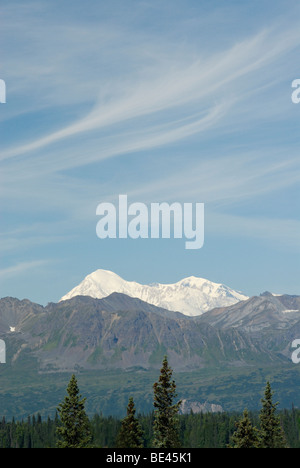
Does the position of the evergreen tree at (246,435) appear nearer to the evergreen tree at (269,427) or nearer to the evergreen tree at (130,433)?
the evergreen tree at (269,427)

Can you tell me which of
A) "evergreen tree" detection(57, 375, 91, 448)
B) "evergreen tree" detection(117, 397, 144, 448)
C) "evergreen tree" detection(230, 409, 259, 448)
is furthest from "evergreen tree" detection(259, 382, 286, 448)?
"evergreen tree" detection(57, 375, 91, 448)

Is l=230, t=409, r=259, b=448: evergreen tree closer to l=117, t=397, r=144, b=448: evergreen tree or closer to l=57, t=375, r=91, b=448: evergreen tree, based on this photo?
l=117, t=397, r=144, b=448: evergreen tree

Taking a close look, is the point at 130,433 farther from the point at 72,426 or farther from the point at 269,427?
the point at 269,427

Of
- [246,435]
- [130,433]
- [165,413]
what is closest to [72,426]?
[130,433]

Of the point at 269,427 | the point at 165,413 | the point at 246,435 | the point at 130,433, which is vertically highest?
the point at 165,413

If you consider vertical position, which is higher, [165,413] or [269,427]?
[165,413]

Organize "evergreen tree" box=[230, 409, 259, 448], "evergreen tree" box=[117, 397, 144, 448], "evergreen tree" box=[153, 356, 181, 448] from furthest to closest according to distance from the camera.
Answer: "evergreen tree" box=[230, 409, 259, 448] → "evergreen tree" box=[153, 356, 181, 448] → "evergreen tree" box=[117, 397, 144, 448]

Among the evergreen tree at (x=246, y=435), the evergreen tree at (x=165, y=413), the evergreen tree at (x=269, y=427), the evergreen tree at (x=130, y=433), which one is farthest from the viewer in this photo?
the evergreen tree at (x=269, y=427)

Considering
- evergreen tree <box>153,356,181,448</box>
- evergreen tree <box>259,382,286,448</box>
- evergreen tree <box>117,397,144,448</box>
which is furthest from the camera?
evergreen tree <box>259,382,286,448</box>

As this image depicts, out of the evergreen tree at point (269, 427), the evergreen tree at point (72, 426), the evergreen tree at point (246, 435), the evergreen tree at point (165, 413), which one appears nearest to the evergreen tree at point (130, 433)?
the evergreen tree at point (165, 413)

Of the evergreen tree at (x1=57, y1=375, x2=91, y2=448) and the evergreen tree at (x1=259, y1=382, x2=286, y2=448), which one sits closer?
the evergreen tree at (x1=57, y1=375, x2=91, y2=448)

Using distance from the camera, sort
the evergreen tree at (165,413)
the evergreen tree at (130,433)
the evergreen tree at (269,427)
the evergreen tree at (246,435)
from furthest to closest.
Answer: the evergreen tree at (269,427), the evergreen tree at (246,435), the evergreen tree at (165,413), the evergreen tree at (130,433)
